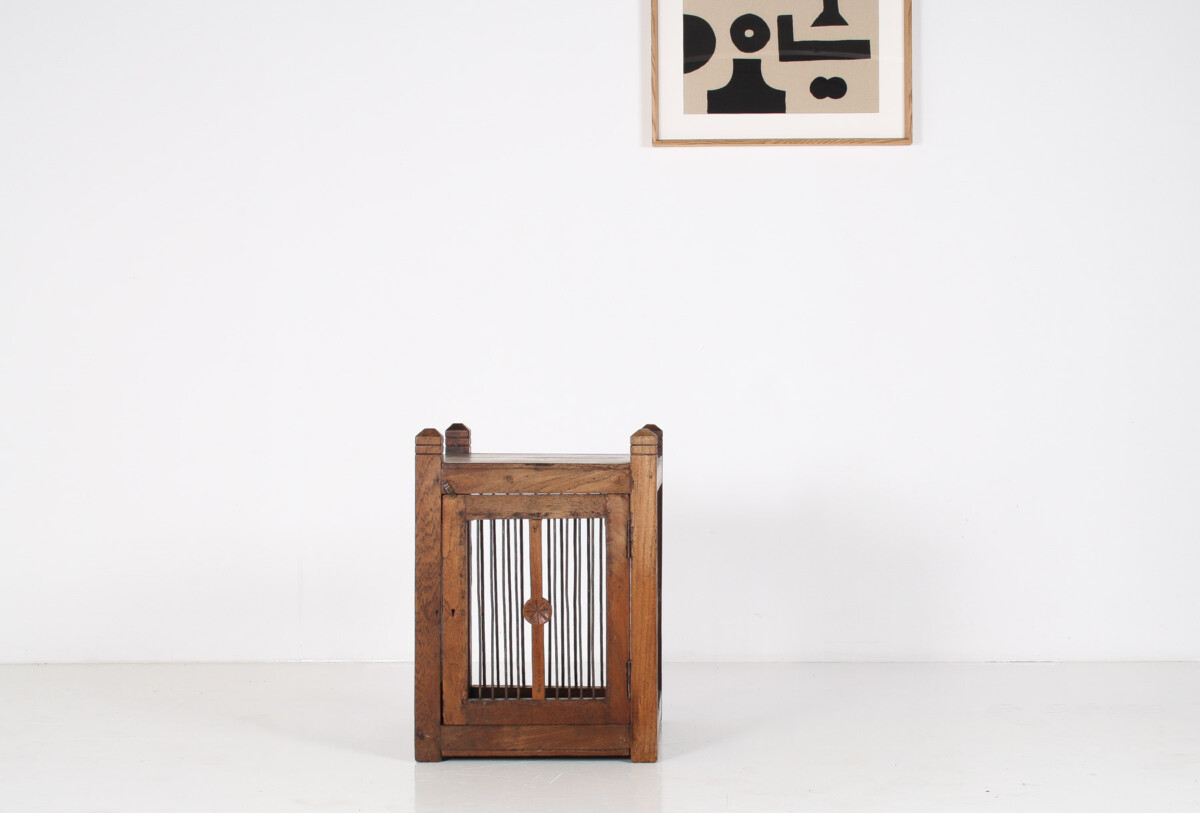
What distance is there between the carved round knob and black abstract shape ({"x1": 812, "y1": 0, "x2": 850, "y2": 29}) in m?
1.67

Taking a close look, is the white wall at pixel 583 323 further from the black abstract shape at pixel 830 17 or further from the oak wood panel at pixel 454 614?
the oak wood panel at pixel 454 614

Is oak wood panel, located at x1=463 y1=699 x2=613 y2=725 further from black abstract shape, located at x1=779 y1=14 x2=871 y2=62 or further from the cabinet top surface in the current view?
black abstract shape, located at x1=779 y1=14 x2=871 y2=62

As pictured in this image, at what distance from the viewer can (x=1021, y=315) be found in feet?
8.68

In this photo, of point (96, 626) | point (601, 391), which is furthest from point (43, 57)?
point (601, 391)

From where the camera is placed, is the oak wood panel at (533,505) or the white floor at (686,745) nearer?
the white floor at (686,745)

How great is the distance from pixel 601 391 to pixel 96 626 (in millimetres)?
1445

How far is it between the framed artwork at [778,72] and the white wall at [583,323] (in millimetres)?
61

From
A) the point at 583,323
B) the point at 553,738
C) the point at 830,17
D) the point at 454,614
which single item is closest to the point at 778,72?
the point at 830,17

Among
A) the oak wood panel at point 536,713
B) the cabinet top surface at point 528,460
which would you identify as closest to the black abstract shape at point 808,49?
the cabinet top surface at point 528,460

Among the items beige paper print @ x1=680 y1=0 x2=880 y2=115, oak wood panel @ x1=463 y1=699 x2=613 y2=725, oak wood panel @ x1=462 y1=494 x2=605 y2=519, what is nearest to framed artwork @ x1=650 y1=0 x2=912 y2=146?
beige paper print @ x1=680 y1=0 x2=880 y2=115

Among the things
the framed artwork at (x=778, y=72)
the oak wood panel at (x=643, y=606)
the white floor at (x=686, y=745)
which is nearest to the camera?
the white floor at (x=686, y=745)

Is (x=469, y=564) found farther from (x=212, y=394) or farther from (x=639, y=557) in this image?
(x=212, y=394)

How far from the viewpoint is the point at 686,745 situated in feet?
6.40

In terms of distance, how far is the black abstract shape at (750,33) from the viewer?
2.63 m
